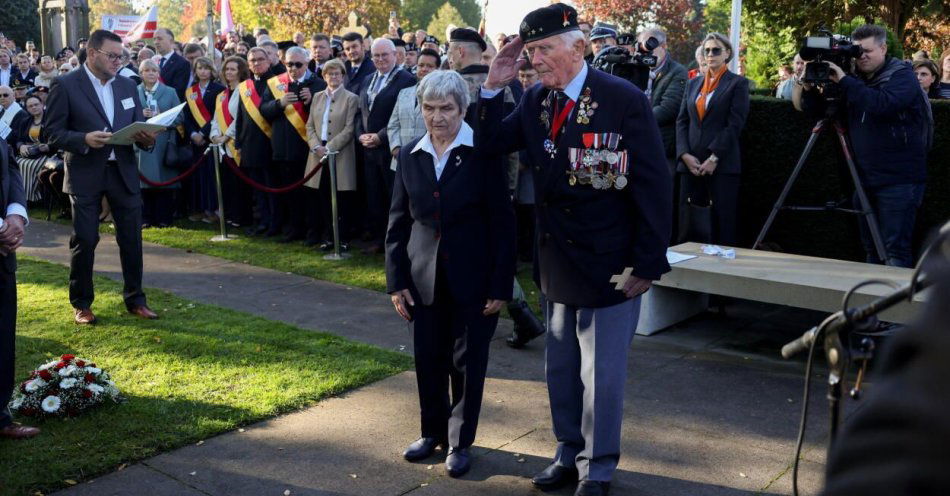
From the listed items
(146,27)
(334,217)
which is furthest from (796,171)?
(146,27)

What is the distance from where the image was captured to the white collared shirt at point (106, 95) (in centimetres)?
721

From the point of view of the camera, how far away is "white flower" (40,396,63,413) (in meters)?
5.23

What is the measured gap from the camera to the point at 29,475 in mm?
4562

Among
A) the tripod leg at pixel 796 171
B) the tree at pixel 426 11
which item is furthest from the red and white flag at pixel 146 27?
the tree at pixel 426 11

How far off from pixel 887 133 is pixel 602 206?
3.99 meters

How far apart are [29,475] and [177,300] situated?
3680 millimetres

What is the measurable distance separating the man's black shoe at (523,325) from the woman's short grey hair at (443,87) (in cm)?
226

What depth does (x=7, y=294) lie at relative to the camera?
5004 millimetres

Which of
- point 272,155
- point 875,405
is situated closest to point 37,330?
point 272,155

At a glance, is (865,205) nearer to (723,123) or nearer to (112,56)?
(723,123)

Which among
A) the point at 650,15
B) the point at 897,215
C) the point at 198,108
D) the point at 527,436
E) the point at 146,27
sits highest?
the point at 650,15

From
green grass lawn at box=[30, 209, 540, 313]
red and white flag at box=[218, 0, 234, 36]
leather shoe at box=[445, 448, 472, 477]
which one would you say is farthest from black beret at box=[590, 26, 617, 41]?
red and white flag at box=[218, 0, 234, 36]

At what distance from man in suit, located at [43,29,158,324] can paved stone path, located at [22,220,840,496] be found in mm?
1623

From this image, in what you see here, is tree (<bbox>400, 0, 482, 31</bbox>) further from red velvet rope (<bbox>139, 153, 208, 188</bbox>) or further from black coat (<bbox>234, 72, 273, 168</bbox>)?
black coat (<bbox>234, 72, 273, 168</bbox>)
